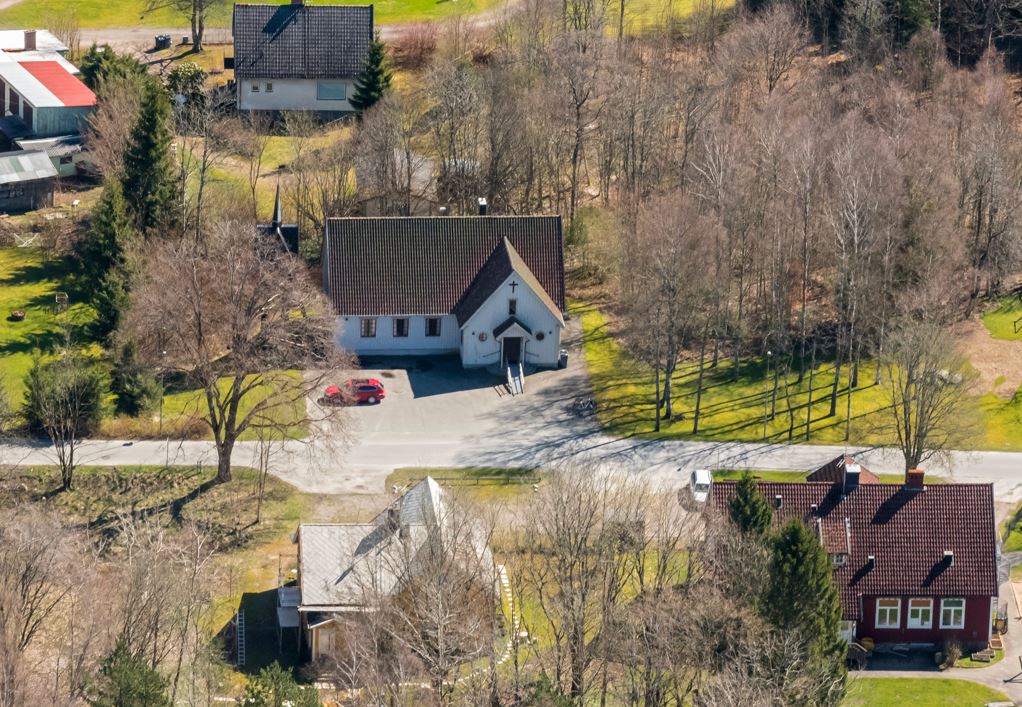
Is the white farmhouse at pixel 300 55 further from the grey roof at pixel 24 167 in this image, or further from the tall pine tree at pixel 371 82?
the grey roof at pixel 24 167

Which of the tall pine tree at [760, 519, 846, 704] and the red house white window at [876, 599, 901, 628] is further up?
the tall pine tree at [760, 519, 846, 704]

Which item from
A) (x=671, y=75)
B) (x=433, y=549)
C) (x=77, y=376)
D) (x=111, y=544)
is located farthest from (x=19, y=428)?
(x=671, y=75)

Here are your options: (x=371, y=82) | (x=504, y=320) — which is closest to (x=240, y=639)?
(x=504, y=320)

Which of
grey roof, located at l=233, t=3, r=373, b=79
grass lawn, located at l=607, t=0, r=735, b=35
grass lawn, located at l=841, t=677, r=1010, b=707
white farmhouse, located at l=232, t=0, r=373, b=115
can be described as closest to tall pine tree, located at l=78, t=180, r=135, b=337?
white farmhouse, located at l=232, t=0, r=373, b=115

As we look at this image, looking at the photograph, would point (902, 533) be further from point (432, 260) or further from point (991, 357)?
point (432, 260)

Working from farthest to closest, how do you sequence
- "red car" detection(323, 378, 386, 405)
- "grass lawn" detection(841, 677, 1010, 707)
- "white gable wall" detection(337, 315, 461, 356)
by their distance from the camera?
"white gable wall" detection(337, 315, 461, 356), "red car" detection(323, 378, 386, 405), "grass lawn" detection(841, 677, 1010, 707)

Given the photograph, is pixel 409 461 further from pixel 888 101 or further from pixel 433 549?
pixel 888 101

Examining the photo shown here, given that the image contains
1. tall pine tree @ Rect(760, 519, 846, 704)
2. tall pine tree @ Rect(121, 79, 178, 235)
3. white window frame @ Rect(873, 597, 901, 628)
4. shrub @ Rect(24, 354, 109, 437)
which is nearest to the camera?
tall pine tree @ Rect(760, 519, 846, 704)

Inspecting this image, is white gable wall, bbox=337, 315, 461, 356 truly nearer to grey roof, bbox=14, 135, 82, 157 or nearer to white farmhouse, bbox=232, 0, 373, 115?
grey roof, bbox=14, 135, 82, 157
